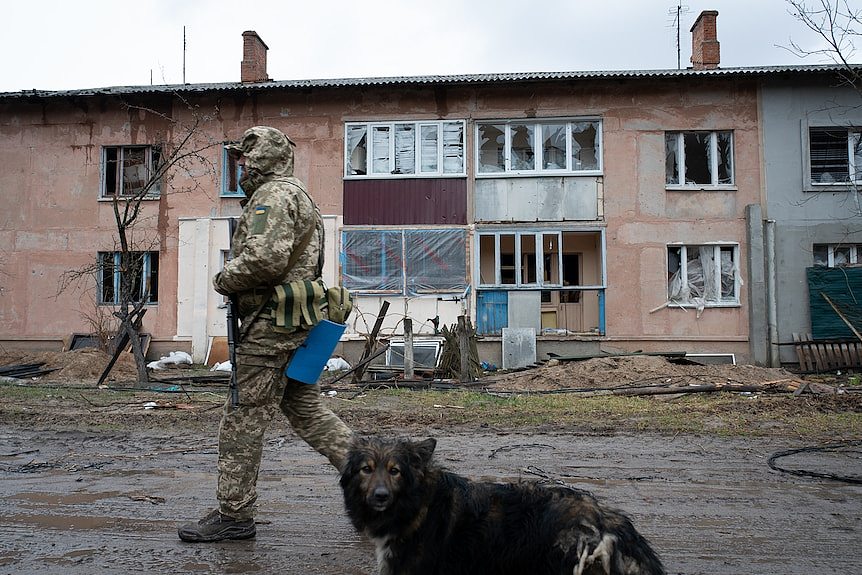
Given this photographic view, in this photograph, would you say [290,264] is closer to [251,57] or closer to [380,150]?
[380,150]

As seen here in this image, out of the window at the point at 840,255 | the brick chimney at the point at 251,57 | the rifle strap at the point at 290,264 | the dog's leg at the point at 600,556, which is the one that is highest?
the brick chimney at the point at 251,57

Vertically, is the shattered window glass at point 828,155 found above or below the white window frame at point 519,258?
above

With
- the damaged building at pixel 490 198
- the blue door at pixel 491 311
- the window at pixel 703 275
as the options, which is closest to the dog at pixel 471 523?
the damaged building at pixel 490 198

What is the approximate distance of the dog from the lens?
2.72m

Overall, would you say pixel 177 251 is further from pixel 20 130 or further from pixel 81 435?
pixel 81 435

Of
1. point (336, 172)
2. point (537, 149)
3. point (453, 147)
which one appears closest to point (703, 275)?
point (537, 149)

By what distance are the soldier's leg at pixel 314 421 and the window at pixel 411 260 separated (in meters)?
14.2

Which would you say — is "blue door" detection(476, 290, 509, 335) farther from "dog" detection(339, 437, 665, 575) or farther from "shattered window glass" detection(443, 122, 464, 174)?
"dog" detection(339, 437, 665, 575)

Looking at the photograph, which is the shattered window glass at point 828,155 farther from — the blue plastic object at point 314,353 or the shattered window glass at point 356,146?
the blue plastic object at point 314,353

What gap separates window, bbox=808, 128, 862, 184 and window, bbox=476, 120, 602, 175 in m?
5.34

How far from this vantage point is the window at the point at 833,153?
17.8 metres

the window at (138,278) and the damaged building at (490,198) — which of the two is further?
the window at (138,278)

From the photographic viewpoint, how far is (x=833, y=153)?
17953mm

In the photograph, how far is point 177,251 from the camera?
19.0 meters
